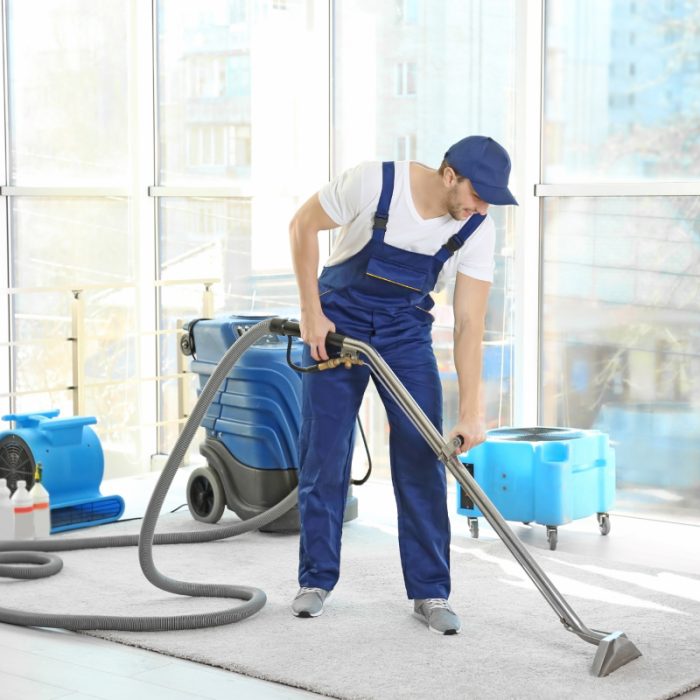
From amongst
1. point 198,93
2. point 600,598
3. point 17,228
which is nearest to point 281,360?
point 600,598

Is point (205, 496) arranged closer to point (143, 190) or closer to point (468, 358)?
point (468, 358)

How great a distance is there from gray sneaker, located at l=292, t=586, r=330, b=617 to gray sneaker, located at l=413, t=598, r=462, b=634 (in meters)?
0.24

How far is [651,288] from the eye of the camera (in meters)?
4.39

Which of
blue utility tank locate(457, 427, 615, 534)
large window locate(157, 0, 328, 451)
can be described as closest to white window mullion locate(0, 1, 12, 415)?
large window locate(157, 0, 328, 451)

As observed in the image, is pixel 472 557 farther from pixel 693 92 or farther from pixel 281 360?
pixel 693 92

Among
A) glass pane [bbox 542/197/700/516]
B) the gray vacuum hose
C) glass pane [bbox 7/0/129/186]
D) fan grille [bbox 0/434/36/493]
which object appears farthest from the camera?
glass pane [bbox 7/0/129/186]

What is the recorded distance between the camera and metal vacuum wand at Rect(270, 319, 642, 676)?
2709 millimetres

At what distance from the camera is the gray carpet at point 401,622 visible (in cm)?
271

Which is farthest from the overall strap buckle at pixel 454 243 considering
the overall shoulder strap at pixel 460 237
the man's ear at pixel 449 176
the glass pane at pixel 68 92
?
the glass pane at pixel 68 92

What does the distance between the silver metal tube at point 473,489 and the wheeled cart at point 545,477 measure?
1.10 m

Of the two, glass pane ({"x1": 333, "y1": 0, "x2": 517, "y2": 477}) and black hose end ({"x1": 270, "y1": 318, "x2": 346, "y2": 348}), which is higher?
glass pane ({"x1": 333, "y1": 0, "x2": 517, "y2": 477})

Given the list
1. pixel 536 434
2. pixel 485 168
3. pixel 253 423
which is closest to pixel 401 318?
pixel 485 168

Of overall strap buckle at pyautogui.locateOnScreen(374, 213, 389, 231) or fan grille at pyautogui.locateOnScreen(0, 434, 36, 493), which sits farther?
fan grille at pyautogui.locateOnScreen(0, 434, 36, 493)

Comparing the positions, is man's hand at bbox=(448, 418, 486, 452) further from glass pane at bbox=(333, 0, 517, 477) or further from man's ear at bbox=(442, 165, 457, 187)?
glass pane at bbox=(333, 0, 517, 477)
